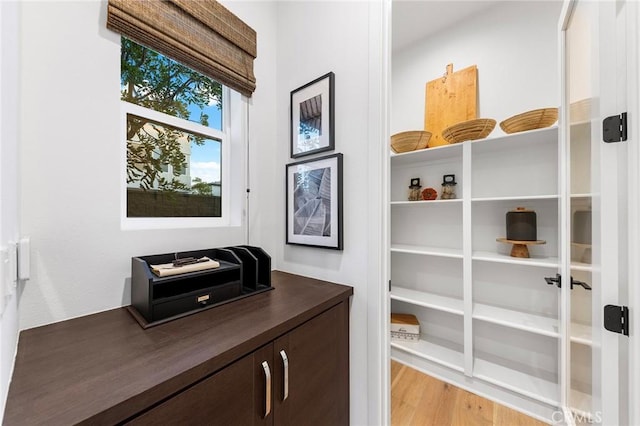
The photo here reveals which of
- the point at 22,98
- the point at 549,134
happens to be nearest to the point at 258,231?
the point at 22,98

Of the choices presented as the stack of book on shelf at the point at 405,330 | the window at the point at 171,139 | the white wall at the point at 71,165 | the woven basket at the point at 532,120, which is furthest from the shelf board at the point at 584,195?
the white wall at the point at 71,165

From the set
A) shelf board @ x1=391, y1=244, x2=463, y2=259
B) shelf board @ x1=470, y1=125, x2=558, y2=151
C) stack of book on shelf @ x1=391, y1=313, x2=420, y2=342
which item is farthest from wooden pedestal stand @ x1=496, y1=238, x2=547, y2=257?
stack of book on shelf @ x1=391, y1=313, x2=420, y2=342

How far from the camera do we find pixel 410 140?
2059 millimetres

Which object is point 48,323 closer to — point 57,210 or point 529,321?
point 57,210

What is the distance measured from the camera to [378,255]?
1.17 meters

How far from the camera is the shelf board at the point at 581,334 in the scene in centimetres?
103

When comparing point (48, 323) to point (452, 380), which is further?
point (452, 380)

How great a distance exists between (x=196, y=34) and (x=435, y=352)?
270 centimetres

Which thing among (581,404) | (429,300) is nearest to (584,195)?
(581,404)

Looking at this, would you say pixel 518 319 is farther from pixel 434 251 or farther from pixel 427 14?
pixel 427 14

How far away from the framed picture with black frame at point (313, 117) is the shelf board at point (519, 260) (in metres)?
1.38

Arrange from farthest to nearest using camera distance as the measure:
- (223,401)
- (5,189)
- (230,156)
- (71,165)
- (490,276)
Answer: (490,276), (230,156), (71,165), (223,401), (5,189)

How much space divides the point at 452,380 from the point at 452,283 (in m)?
0.73

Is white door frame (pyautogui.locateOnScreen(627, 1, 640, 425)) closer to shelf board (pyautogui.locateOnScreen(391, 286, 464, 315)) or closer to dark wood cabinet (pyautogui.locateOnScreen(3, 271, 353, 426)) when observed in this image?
dark wood cabinet (pyautogui.locateOnScreen(3, 271, 353, 426))
